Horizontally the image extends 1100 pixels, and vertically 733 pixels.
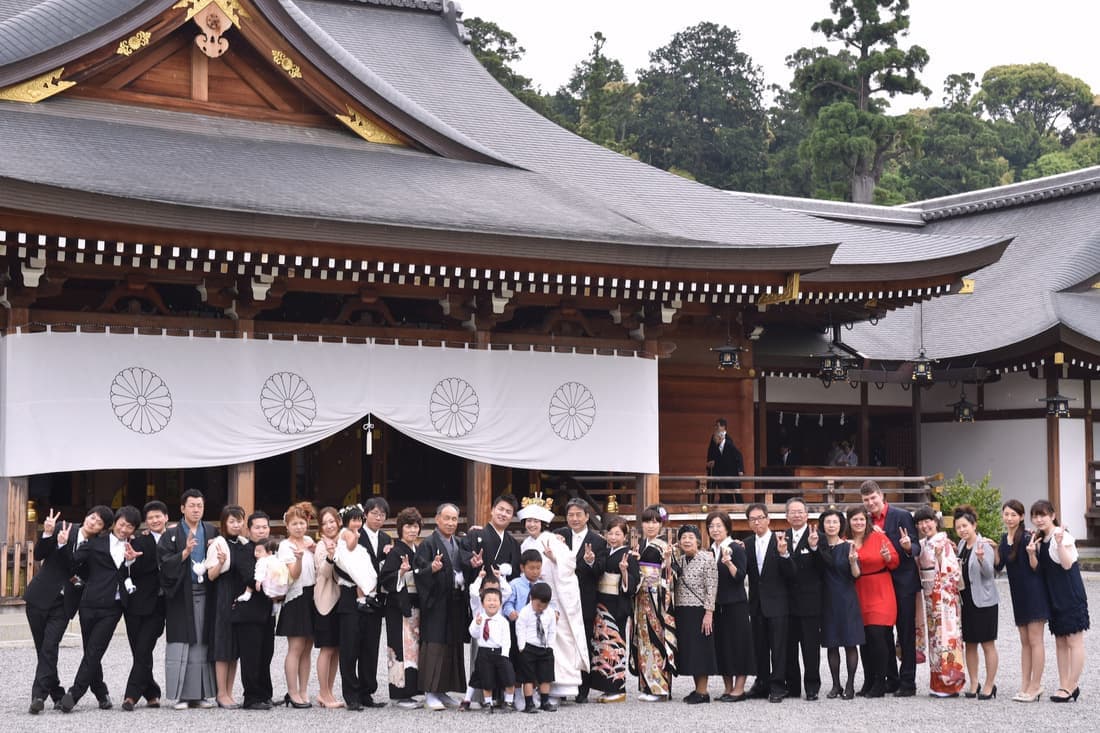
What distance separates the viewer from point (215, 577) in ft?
31.1

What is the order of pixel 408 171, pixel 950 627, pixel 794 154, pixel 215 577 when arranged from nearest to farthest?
pixel 215 577, pixel 950 627, pixel 408 171, pixel 794 154

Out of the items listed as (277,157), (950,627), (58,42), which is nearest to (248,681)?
(950,627)

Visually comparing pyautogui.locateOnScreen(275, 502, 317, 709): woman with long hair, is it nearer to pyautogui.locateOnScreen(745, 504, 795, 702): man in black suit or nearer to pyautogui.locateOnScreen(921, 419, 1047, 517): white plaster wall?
pyautogui.locateOnScreen(745, 504, 795, 702): man in black suit

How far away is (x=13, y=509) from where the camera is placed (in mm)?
13148

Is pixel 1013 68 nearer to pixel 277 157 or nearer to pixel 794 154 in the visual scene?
pixel 794 154

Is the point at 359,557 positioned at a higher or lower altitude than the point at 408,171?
lower

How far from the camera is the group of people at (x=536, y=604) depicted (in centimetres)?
948

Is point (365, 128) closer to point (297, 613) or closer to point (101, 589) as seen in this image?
point (297, 613)

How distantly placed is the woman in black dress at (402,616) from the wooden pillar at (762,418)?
12.0 metres

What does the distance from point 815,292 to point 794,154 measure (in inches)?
1431

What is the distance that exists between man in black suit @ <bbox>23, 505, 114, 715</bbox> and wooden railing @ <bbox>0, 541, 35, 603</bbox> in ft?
12.2

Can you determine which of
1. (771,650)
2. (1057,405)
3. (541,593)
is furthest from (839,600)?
(1057,405)

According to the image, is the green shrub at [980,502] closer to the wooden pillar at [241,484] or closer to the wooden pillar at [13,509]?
the wooden pillar at [241,484]

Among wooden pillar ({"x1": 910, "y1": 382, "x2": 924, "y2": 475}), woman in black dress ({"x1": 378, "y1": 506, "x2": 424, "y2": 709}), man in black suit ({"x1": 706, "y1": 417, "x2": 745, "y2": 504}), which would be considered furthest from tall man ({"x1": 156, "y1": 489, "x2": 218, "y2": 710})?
wooden pillar ({"x1": 910, "y1": 382, "x2": 924, "y2": 475})
